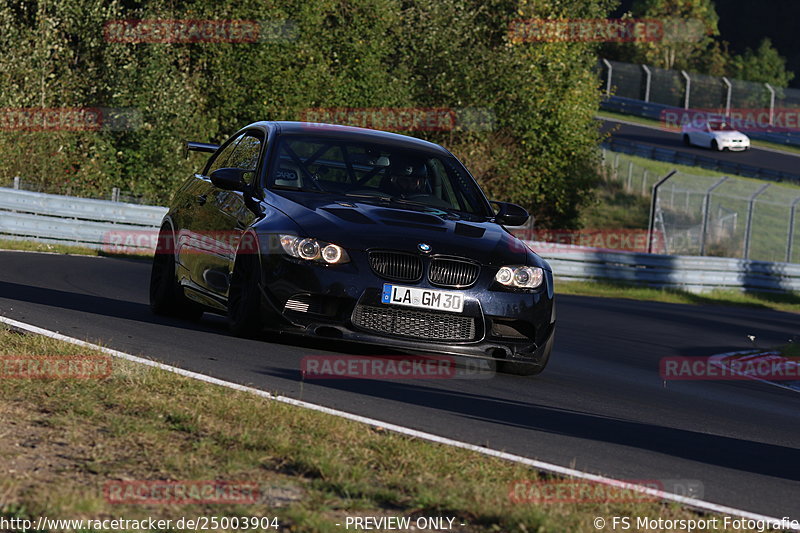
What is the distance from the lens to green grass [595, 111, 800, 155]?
6184cm

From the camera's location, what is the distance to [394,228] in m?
8.02

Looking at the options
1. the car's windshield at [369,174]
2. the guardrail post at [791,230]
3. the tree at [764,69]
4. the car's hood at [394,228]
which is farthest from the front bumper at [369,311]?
the tree at [764,69]

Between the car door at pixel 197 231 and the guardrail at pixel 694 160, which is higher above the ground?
the car door at pixel 197 231

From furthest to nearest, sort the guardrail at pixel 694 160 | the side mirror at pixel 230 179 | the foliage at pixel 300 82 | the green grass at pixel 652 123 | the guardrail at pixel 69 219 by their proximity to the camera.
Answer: the green grass at pixel 652 123, the guardrail at pixel 694 160, the foliage at pixel 300 82, the guardrail at pixel 69 219, the side mirror at pixel 230 179

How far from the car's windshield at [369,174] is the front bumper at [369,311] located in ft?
3.67

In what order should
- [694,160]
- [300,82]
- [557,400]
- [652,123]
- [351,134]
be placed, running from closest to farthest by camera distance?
[557,400] → [351,134] → [300,82] → [694,160] → [652,123]

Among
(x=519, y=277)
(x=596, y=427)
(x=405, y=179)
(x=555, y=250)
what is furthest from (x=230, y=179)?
(x=555, y=250)

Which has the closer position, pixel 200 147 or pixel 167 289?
pixel 167 289

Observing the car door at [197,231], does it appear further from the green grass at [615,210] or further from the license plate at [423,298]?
the green grass at [615,210]

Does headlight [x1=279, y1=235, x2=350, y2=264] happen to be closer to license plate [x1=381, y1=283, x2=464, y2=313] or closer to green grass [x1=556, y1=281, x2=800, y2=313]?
license plate [x1=381, y1=283, x2=464, y2=313]

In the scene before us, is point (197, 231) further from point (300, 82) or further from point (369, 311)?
point (300, 82)

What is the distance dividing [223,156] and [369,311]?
297 centimetres

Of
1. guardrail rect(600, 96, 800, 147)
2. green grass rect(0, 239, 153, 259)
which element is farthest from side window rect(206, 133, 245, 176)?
guardrail rect(600, 96, 800, 147)

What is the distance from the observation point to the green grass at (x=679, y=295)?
1009 inches
